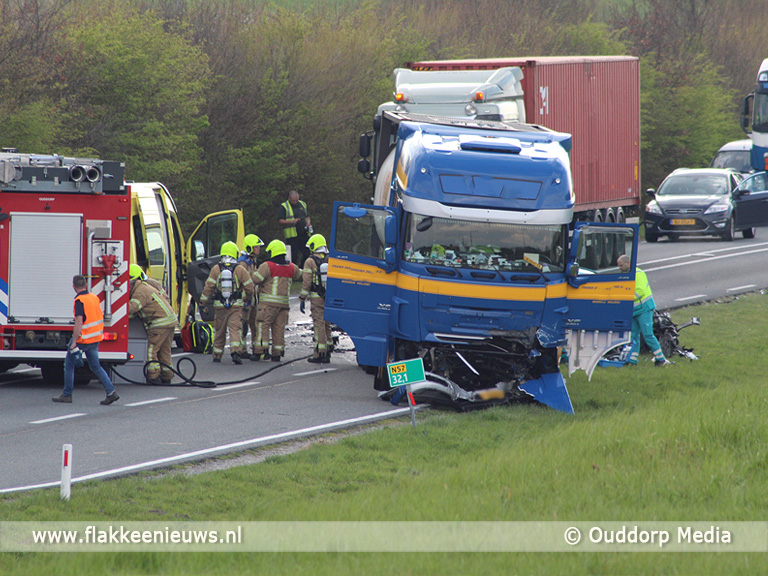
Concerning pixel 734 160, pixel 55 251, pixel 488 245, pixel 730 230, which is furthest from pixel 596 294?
pixel 734 160

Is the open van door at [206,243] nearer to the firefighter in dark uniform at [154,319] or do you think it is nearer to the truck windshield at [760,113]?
the firefighter in dark uniform at [154,319]

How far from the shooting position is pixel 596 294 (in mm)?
13328

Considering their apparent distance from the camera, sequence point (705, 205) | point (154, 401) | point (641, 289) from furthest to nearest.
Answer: point (705, 205), point (641, 289), point (154, 401)

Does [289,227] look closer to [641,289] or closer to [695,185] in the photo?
[641,289]

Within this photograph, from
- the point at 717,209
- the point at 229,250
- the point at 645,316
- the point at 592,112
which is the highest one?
the point at 592,112

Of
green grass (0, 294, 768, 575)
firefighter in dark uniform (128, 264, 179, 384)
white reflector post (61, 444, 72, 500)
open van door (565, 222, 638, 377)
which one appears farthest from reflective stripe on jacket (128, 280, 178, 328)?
white reflector post (61, 444, 72, 500)

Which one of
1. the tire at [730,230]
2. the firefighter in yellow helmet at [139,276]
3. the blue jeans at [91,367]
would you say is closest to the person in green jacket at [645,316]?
the firefighter in yellow helmet at [139,276]

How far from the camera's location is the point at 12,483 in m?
9.60

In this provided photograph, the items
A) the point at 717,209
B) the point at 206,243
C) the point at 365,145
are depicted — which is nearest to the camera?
the point at 206,243

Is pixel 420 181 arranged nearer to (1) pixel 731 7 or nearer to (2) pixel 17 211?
(2) pixel 17 211

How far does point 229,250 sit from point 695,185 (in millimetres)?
19232

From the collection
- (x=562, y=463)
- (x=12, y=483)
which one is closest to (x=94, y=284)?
(x=12, y=483)

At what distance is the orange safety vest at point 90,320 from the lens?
13.4m

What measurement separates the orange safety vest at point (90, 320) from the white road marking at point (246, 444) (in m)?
3.03
